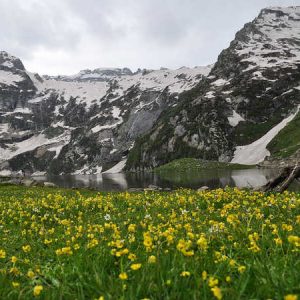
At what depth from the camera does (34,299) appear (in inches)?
166

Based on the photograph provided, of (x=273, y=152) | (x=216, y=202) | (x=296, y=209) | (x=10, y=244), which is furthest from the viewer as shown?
(x=273, y=152)

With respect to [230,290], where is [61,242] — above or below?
below

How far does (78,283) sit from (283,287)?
2203mm

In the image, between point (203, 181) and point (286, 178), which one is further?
point (203, 181)

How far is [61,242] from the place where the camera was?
26.0 feet

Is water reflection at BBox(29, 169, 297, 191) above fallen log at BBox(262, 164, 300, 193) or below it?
below

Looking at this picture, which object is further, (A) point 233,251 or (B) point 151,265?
(A) point 233,251

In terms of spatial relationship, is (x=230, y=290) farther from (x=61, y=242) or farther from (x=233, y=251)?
(x=61, y=242)

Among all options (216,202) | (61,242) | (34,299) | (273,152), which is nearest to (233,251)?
(34,299)

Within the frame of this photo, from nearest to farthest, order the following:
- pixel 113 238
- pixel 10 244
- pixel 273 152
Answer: pixel 113 238
pixel 10 244
pixel 273 152

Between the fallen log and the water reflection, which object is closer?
the fallen log

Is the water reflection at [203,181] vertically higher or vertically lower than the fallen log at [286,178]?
lower

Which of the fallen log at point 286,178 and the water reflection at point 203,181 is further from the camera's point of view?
the water reflection at point 203,181

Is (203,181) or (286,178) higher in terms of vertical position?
(286,178)
